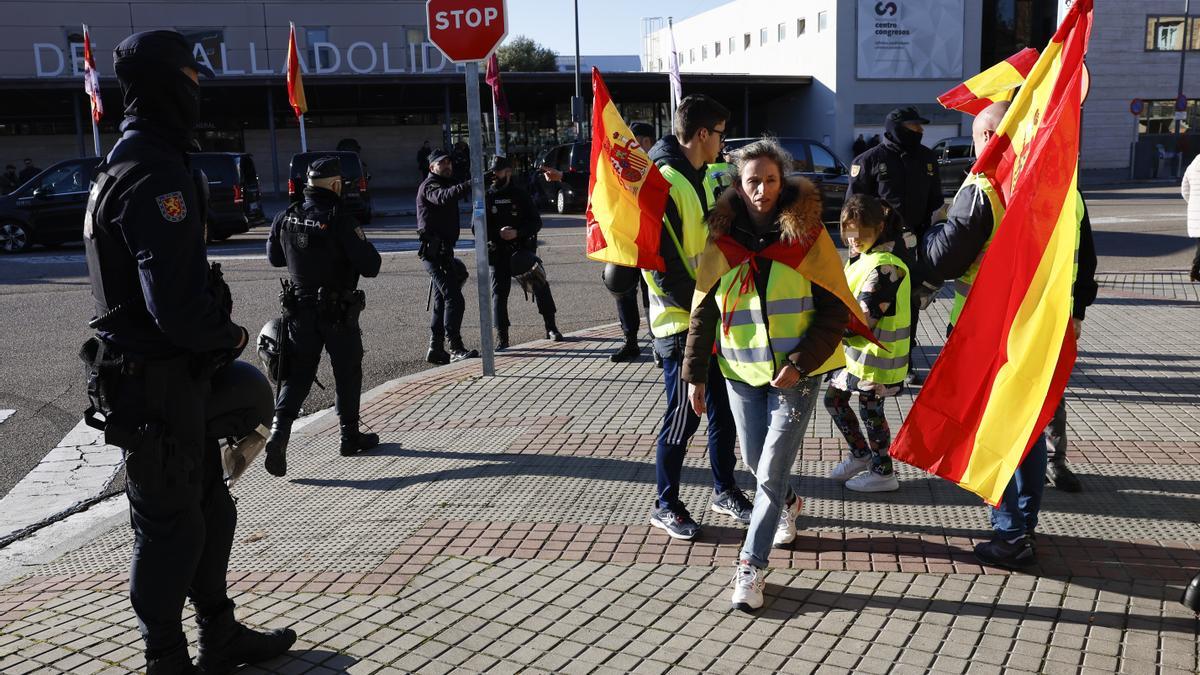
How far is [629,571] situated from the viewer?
13.8 ft

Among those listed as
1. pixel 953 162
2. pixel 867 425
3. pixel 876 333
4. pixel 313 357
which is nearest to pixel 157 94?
pixel 313 357

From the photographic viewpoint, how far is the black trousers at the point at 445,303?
8.74 metres

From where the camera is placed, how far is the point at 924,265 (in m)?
4.28

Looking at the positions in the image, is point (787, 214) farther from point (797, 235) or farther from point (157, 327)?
point (157, 327)

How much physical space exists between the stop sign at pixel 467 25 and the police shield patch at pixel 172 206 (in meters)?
4.30

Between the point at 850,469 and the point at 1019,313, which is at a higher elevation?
the point at 1019,313

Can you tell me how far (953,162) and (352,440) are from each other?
21816 millimetres

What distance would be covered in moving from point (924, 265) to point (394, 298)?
8.84 metres

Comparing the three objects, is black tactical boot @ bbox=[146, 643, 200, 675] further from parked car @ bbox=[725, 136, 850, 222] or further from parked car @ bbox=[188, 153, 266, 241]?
parked car @ bbox=[188, 153, 266, 241]

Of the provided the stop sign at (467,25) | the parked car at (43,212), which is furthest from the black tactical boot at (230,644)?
the parked car at (43,212)

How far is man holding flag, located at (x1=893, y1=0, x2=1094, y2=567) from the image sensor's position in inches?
146

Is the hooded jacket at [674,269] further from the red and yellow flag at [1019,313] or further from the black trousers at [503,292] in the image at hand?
the black trousers at [503,292]

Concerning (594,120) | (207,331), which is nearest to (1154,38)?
(594,120)

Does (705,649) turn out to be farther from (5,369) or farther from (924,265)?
(5,369)
